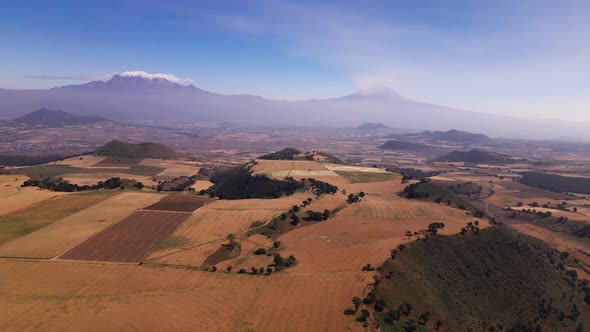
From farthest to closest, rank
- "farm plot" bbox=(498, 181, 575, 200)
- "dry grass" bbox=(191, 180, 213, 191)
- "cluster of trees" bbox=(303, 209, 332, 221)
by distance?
"farm plot" bbox=(498, 181, 575, 200), "dry grass" bbox=(191, 180, 213, 191), "cluster of trees" bbox=(303, 209, 332, 221)

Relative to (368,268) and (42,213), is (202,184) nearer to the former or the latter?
(42,213)

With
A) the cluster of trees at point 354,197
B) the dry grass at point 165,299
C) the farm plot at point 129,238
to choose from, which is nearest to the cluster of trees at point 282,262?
the dry grass at point 165,299

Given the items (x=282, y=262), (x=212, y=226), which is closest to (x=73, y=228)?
(x=212, y=226)

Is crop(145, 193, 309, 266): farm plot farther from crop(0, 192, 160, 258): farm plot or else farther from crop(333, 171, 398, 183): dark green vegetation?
crop(333, 171, 398, 183): dark green vegetation

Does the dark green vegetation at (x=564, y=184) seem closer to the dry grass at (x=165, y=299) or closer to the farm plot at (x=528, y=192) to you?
the farm plot at (x=528, y=192)

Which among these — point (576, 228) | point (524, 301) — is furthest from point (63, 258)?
point (576, 228)

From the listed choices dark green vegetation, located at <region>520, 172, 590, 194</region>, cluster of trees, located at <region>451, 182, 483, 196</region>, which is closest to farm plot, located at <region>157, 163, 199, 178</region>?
cluster of trees, located at <region>451, 182, 483, 196</region>
